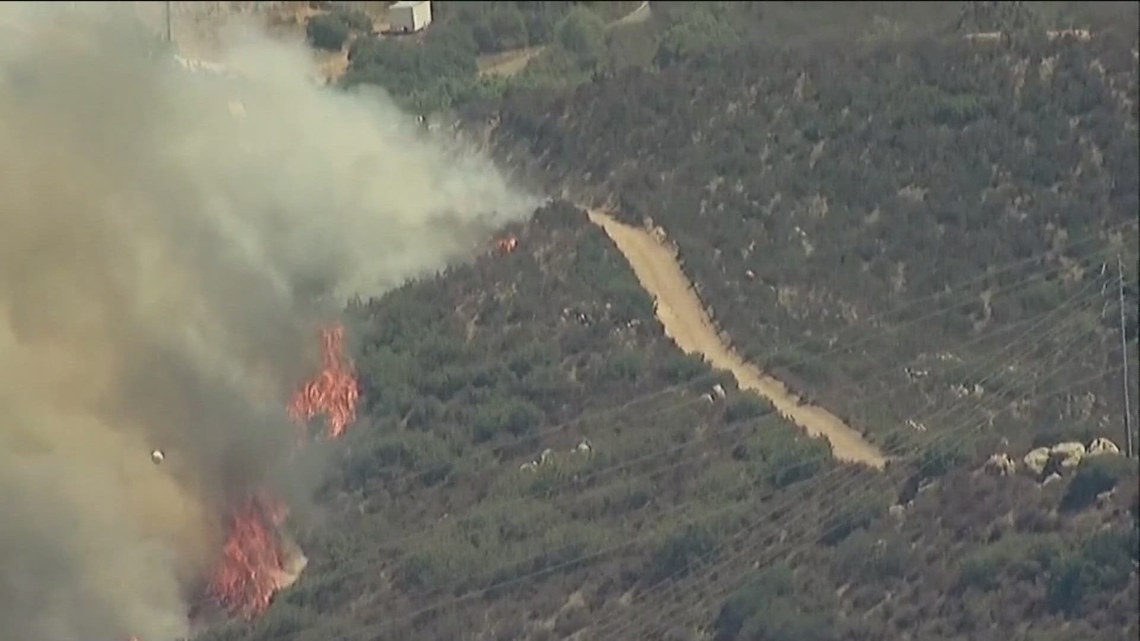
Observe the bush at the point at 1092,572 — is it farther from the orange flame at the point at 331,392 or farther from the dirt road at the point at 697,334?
the orange flame at the point at 331,392

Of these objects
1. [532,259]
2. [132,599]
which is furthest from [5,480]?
[532,259]

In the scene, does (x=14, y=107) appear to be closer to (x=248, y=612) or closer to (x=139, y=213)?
(x=139, y=213)

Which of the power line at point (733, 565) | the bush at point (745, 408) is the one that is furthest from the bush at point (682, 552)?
the bush at point (745, 408)

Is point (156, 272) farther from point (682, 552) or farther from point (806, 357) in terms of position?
point (806, 357)

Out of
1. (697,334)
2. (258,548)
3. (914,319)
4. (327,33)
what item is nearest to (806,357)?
(697,334)

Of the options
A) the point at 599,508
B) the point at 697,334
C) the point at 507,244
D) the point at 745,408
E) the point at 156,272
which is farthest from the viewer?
the point at 507,244

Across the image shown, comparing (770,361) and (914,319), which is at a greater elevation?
(914,319)
